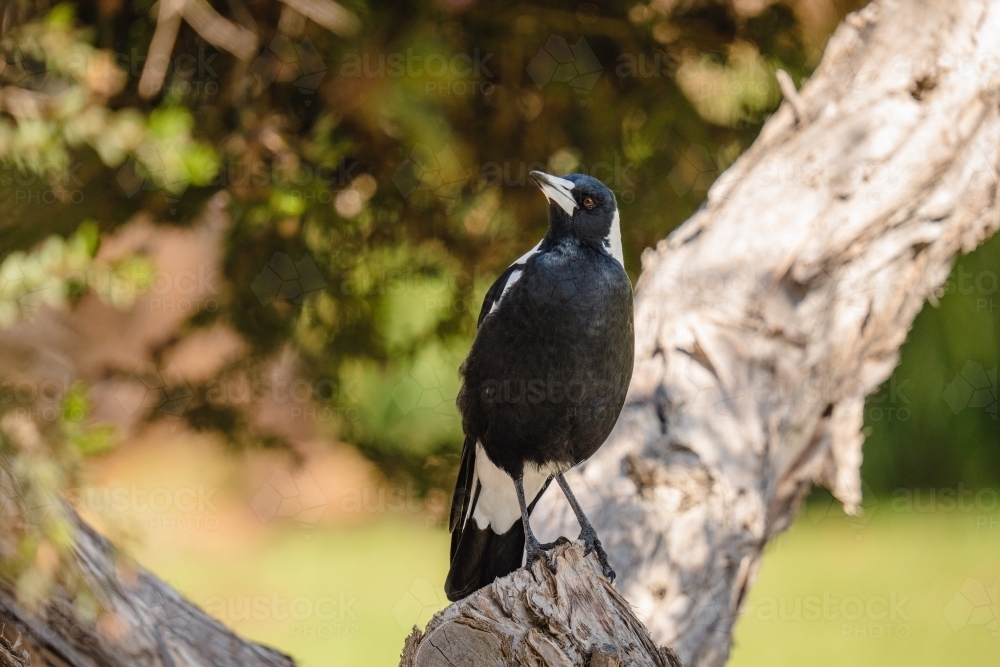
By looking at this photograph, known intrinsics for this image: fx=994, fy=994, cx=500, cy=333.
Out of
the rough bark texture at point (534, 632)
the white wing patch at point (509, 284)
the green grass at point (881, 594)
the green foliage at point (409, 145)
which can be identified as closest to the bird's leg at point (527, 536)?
the rough bark texture at point (534, 632)

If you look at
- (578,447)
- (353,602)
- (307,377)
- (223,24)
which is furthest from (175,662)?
(353,602)

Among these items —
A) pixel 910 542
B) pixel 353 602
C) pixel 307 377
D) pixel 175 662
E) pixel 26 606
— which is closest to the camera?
pixel 26 606

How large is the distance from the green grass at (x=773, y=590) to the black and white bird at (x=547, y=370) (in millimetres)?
1960

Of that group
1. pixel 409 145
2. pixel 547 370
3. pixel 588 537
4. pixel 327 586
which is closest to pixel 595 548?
pixel 588 537

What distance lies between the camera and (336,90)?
11.7 ft

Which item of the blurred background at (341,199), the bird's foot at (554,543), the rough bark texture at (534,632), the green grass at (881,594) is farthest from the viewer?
the green grass at (881,594)

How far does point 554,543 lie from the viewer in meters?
2.02

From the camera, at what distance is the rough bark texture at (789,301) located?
2297 mm

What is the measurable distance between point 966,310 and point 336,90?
149 inches

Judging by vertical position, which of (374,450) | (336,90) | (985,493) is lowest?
(374,450)

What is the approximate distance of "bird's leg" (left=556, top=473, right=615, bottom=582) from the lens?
214 cm

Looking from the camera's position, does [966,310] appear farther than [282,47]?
Yes

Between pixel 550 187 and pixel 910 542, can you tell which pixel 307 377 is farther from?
pixel 910 542

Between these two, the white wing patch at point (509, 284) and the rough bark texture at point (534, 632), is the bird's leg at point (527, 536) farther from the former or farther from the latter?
the white wing patch at point (509, 284)
